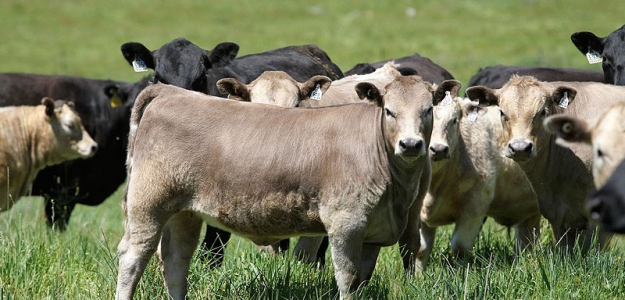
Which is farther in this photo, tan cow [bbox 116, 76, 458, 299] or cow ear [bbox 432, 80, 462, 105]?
cow ear [bbox 432, 80, 462, 105]

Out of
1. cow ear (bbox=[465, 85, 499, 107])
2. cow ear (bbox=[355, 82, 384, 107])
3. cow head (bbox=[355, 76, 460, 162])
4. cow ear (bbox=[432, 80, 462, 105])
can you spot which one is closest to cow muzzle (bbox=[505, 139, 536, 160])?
cow ear (bbox=[465, 85, 499, 107])

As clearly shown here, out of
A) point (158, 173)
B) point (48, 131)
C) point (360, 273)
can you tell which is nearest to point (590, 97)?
point (360, 273)

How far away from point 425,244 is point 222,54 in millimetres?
3225

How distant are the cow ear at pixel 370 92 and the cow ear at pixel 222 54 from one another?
12.7 ft

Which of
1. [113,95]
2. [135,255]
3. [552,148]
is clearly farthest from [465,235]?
[113,95]

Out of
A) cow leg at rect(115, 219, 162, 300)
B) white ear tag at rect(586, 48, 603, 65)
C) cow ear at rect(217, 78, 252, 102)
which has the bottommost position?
cow leg at rect(115, 219, 162, 300)

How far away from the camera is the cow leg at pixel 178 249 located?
7059 millimetres

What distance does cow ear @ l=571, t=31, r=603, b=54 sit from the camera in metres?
10.3

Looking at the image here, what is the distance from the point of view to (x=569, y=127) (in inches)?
229

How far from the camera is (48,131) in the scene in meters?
11.9

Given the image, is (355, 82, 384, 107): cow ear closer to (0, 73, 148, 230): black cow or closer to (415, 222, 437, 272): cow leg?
(415, 222, 437, 272): cow leg

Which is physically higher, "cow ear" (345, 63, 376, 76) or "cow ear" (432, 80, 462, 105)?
"cow ear" (345, 63, 376, 76)

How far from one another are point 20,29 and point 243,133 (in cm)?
3717

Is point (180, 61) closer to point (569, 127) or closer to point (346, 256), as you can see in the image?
point (346, 256)
